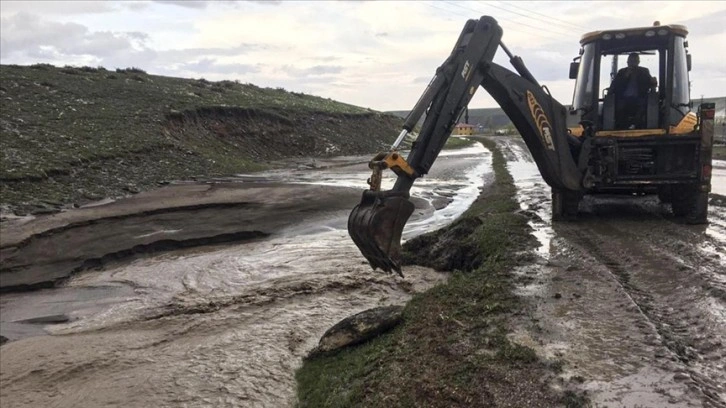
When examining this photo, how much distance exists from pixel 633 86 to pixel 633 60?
466mm

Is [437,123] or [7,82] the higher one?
[7,82]

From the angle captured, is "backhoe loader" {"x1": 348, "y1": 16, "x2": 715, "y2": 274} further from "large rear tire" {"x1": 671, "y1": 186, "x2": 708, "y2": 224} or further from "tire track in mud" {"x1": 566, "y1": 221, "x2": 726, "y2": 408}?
"tire track in mud" {"x1": 566, "y1": 221, "x2": 726, "y2": 408}

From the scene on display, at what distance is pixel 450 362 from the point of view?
15.1 feet

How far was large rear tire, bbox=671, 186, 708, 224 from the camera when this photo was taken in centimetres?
918

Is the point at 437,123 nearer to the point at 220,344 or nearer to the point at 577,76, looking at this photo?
the point at 220,344

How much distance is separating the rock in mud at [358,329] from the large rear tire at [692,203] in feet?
19.0

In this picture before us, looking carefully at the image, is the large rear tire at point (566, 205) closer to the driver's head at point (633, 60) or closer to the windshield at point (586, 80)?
the windshield at point (586, 80)

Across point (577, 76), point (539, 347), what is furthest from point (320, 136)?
point (539, 347)

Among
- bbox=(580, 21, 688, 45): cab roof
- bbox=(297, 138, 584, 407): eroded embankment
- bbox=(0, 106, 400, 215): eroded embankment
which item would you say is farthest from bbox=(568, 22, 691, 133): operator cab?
bbox=(0, 106, 400, 215): eroded embankment

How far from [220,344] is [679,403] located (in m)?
4.91

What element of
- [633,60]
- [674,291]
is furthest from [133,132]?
[674,291]

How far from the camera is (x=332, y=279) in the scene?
8.98 metres

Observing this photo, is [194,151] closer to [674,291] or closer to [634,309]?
[674,291]

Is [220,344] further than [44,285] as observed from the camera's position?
No
